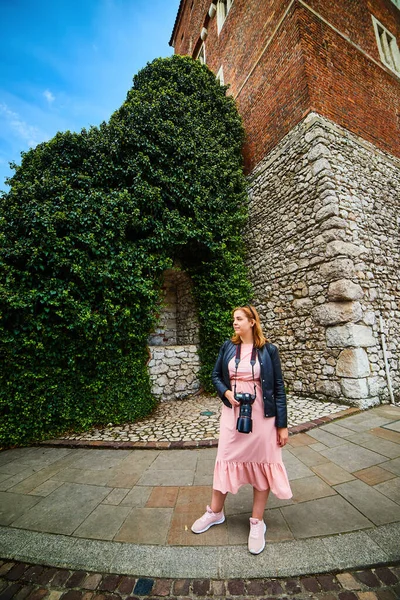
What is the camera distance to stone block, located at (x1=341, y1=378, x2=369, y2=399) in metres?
4.79

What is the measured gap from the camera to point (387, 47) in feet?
27.8

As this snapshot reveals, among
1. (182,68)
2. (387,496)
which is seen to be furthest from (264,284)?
(182,68)

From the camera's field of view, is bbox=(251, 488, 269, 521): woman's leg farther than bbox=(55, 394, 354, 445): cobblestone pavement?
No

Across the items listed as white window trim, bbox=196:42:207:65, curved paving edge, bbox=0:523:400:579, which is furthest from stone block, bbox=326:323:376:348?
white window trim, bbox=196:42:207:65

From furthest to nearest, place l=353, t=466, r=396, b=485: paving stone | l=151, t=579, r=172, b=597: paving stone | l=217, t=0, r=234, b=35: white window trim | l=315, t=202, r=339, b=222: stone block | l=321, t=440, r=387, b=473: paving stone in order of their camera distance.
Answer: l=217, t=0, r=234, b=35: white window trim, l=315, t=202, r=339, b=222: stone block, l=321, t=440, r=387, b=473: paving stone, l=353, t=466, r=396, b=485: paving stone, l=151, t=579, r=172, b=597: paving stone

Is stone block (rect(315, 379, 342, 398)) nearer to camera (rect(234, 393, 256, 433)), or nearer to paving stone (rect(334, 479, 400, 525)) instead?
paving stone (rect(334, 479, 400, 525))

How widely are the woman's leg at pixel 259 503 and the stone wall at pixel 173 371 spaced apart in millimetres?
4651

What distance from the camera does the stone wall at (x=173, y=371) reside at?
21.1 feet

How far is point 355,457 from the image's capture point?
3127mm

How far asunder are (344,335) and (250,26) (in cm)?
1055

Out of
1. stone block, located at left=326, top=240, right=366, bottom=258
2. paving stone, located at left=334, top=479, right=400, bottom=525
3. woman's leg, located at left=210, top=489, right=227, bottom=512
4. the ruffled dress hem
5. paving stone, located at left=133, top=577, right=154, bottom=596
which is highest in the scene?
stone block, located at left=326, top=240, right=366, bottom=258

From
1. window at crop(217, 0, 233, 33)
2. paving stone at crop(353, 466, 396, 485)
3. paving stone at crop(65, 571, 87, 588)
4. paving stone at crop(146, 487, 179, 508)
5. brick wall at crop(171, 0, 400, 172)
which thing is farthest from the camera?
window at crop(217, 0, 233, 33)

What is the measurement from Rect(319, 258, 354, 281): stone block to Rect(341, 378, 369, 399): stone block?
2.10 m

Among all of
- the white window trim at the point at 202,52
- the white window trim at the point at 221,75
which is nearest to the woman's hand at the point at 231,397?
the white window trim at the point at 221,75
